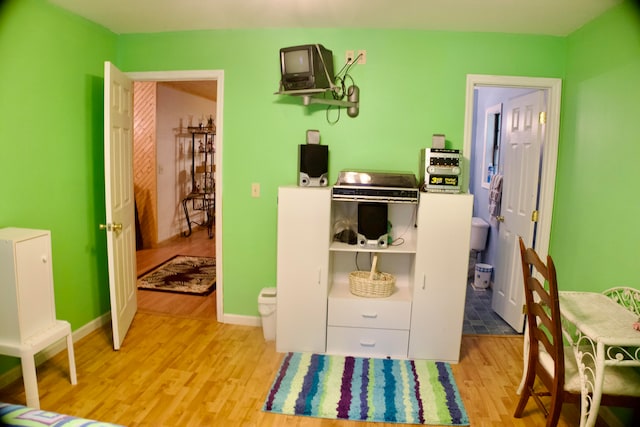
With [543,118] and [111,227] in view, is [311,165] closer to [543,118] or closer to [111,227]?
[111,227]

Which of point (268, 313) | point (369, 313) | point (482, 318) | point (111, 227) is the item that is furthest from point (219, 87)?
point (482, 318)

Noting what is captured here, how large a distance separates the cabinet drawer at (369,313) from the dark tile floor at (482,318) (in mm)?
826

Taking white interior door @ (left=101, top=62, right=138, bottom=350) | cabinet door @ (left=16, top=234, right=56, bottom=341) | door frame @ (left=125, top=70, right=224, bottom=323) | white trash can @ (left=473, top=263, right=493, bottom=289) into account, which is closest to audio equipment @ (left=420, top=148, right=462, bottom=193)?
door frame @ (left=125, top=70, right=224, bottom=323)

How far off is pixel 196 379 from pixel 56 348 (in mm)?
1069

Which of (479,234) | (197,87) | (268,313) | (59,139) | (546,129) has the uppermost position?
(197,87)

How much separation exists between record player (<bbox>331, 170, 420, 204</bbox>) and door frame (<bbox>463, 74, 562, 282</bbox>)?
0.63m

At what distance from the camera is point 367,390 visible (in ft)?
7.74

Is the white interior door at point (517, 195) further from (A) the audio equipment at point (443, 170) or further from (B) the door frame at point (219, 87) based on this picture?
(B) the door frame at point (219, 87)

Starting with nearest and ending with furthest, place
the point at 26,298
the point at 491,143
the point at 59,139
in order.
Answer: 1. the point at 26,298
2. the point at 59,139
3. the point at 491,143

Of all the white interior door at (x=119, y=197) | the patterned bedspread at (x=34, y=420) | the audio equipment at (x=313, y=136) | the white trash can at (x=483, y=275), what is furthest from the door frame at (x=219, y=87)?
the white trash can at (x=483, y=275)

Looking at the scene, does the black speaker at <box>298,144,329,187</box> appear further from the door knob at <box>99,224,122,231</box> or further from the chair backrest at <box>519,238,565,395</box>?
the chair backrest at <box>519,238,565,395</box>

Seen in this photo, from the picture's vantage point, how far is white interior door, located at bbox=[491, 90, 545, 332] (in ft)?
10.00

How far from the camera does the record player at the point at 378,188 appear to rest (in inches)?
104

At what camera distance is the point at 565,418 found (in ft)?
7.11
